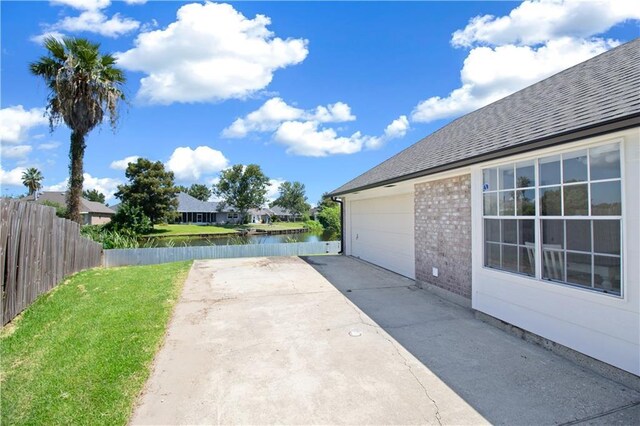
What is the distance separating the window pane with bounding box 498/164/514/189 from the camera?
5.41 metres

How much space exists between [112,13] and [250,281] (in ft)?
26.2

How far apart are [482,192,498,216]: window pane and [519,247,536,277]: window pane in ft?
2.77

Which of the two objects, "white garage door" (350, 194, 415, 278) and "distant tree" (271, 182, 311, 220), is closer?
"white garage door" (350, 194, 415, 278)

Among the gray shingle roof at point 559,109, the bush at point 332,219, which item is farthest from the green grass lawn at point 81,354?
the bush at point 332,219

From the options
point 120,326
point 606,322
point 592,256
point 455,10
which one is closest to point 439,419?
point 606,322

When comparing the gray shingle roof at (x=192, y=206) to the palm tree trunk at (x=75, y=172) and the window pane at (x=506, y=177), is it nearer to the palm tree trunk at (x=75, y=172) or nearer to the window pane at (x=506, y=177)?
the palm tree trunk at (x=75, y=172)

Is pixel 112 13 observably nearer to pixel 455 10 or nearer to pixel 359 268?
pixel 455 10

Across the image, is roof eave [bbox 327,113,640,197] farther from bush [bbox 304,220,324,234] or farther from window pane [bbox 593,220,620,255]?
bush [bbox 304,220,324,234]

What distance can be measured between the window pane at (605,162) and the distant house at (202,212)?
54.3 m

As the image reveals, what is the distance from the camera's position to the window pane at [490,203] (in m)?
5.75

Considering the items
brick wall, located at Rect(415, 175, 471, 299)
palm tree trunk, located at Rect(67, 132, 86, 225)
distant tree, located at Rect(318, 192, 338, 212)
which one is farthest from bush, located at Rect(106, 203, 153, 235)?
brick wall, located at Rect(415, 175, 471, 299)

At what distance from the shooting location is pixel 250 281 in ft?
30.2

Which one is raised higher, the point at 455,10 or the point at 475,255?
the point at 455,10

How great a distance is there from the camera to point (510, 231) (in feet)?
17.8
